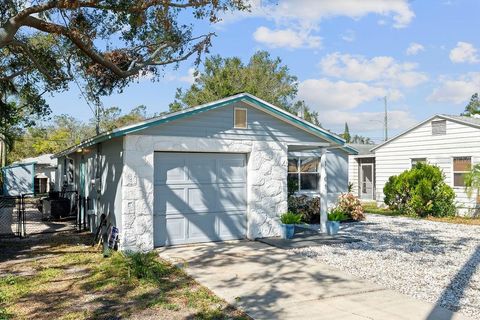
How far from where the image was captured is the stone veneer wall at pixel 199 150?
29.0 ft

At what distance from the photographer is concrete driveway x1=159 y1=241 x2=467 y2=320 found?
5.28m

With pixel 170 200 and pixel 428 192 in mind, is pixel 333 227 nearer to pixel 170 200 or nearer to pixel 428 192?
pixel 170 200

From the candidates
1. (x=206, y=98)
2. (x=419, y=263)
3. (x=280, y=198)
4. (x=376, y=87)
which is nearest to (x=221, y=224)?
(x=280, y=198)

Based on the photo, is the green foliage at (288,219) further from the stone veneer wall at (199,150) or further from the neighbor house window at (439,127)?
the neighbor house window at (439,127)

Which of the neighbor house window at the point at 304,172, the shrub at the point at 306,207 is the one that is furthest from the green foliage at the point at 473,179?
the shrub at the point at 306,207

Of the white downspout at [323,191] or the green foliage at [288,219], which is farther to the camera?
the white downspout at [323,191]

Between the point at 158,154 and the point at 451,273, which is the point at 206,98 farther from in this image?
the point at 451,273

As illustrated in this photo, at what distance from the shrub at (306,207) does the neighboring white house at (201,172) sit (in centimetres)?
277

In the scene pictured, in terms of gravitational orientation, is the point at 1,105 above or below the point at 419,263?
above

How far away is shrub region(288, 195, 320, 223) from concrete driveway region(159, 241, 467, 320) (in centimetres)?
517

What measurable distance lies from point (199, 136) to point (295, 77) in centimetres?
2790

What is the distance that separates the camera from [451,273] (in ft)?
24.4

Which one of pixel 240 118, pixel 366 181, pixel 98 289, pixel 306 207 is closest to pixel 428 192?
pixel 306 207

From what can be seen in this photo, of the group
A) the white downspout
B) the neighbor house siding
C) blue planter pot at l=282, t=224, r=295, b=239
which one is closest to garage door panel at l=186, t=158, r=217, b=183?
the neighbor house siding
